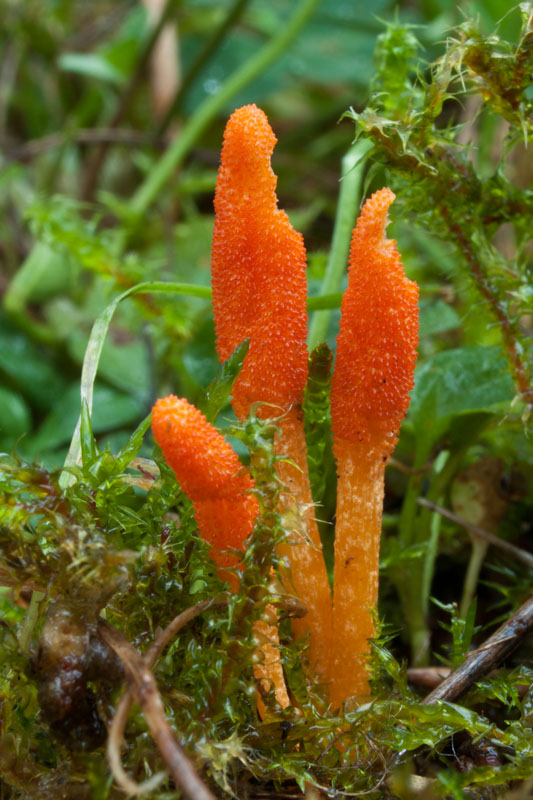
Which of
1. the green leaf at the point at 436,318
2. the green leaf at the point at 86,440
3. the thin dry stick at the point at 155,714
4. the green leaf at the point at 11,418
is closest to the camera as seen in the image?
the thin dry stick at the point at 155,714

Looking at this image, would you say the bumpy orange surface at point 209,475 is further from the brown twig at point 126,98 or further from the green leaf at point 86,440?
the brown twig at point 126,98

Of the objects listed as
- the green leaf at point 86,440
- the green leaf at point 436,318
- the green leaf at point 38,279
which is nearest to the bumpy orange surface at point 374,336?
the green leaf at point 86,440

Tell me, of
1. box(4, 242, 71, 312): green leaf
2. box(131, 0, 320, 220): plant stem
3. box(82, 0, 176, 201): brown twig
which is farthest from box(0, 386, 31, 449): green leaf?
box(82, 0, 176, 201): brown twig

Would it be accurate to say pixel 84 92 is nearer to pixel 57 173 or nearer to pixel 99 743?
pixel 57 173

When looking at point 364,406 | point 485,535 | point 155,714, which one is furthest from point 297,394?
point 485,535

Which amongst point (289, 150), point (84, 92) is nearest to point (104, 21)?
point (84, 92)

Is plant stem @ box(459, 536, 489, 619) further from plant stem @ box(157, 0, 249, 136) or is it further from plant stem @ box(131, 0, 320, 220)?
plant stem @ box(157, 0, 249, 136)

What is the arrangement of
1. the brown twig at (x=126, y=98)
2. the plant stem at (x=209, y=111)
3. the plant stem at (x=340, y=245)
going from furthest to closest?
the brown twig at (x=126, y=98)
the plant stem at (x=209, y=111)
the plant stem at (x=340, y=245)
